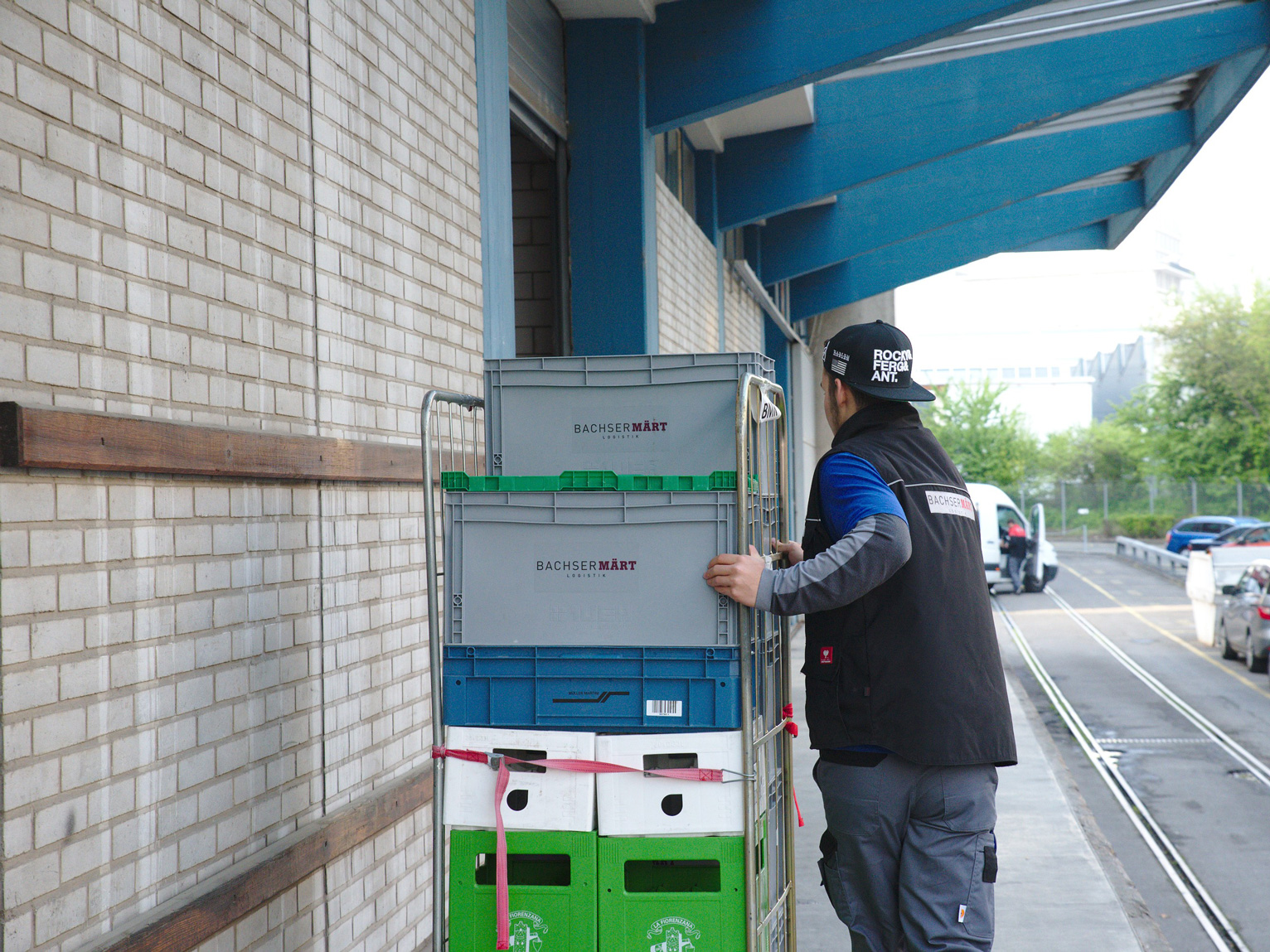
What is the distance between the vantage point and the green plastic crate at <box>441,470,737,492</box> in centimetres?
296

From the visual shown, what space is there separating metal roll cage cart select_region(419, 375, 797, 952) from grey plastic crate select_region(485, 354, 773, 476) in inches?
4.0

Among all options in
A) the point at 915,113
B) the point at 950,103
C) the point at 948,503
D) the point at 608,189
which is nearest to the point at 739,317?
the point at 915,113

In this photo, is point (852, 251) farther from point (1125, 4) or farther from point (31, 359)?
point (31, 359)

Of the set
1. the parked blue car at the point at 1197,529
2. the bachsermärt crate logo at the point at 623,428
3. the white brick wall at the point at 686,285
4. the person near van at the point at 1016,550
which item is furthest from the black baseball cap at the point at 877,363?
the parked blue car at the point at 1197,529

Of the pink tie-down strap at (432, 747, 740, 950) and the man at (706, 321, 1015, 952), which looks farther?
the man at (706, 321, 1015, 952)

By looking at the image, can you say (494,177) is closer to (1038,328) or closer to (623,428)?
(623,428)

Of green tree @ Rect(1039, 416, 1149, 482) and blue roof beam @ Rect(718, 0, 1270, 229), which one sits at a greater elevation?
blue roof beam @ Rect(718, 0, 1270, 229)

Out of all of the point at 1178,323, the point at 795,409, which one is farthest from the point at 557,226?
the point at 1178,323

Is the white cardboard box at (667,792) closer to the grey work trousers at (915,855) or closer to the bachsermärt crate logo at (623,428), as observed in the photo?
the grey work trousers at (915,855)

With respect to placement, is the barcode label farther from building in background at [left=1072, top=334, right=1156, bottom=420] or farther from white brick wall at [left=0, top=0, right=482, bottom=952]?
building in background at [left=1072, top=334, right=1156, bottom=420]

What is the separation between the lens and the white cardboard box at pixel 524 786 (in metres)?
2.97

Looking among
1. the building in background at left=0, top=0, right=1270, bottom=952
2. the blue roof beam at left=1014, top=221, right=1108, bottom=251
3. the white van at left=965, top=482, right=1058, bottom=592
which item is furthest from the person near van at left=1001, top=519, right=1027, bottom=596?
the building in background at left=0, top=0, right=1270, bottom=952

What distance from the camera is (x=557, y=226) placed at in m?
7.84

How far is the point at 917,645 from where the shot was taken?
313 centimetres
